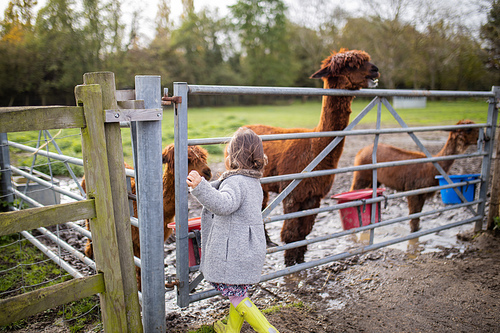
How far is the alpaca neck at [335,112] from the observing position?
3.77 m

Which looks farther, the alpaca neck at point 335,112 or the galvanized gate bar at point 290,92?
the alpaca neck at point 335,112

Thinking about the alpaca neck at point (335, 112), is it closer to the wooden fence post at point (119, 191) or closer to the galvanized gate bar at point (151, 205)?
the galvanized gate bar at point (151, 205)

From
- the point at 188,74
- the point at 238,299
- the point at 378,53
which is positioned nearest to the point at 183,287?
the point at 238,299

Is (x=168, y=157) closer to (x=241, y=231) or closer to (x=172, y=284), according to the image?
(x=172, y=284)

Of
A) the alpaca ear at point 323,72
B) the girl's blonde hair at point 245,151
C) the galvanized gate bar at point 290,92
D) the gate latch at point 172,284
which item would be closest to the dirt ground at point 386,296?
the gate latch at point 172,284

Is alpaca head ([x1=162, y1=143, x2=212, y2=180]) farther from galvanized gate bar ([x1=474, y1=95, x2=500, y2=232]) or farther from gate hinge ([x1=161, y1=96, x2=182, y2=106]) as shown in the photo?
galvanized gate bar ([x1=474, y1=95, x2=500, y2=232])

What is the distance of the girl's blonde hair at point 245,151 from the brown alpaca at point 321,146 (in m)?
1.79

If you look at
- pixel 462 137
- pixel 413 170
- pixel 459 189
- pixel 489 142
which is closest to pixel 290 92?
pixel 459 189

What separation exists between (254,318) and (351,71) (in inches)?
101

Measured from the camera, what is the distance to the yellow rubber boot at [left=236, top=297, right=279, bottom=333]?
2.15 meters

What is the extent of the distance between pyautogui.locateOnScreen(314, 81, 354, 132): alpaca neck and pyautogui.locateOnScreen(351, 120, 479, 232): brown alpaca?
2.09 m

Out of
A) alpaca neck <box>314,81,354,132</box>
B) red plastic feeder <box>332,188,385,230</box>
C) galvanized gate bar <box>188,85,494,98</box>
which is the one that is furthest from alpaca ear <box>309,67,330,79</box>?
red plastic feeder <box>332,188,385,230</box>

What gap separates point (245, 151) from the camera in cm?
217

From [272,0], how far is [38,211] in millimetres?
52434
